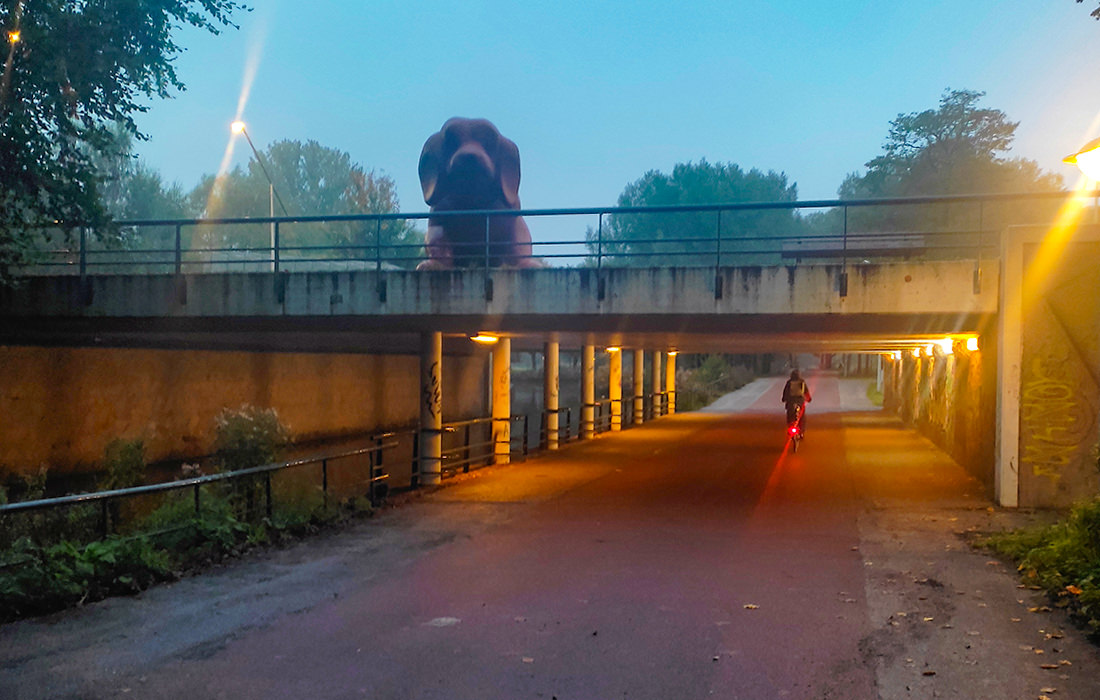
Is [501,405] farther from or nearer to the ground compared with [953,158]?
nearer to the ground

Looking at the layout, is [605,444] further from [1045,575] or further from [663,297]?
[1045,575]

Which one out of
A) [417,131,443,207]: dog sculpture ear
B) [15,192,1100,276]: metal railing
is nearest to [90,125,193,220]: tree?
[15,192,1100,276]: metal railing

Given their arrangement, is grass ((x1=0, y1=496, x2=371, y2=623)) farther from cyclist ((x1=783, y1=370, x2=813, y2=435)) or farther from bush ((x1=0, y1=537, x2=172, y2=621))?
cyclist ((x1=783, y1=370, x2=813, y2=435))

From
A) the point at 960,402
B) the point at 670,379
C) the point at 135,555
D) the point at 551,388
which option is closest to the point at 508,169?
the point at 670,379

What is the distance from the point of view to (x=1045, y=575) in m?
8.28

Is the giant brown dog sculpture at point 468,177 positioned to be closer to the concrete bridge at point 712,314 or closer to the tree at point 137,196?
the concrete bridge at point 712,314

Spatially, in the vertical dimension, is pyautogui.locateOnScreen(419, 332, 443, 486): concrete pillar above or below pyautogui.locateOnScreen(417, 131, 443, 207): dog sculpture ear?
below

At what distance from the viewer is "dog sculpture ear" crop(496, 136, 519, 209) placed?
37.9 meters

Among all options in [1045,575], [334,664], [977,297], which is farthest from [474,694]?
[977,297]

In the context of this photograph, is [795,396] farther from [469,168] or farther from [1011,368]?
[469,168]

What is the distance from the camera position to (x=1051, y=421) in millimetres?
12617

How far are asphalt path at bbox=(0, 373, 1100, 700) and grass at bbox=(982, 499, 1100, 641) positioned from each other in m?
0.22

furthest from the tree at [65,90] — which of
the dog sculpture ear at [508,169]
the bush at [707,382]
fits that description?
the bush at [707,382]

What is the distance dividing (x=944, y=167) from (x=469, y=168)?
32288 millimetres
